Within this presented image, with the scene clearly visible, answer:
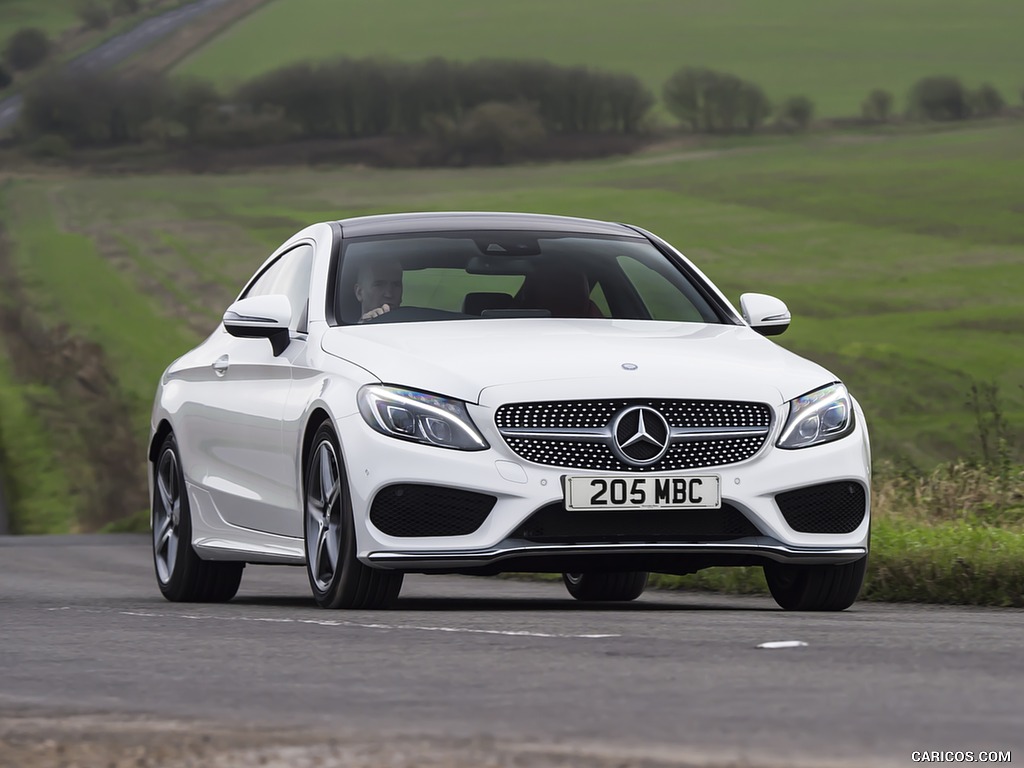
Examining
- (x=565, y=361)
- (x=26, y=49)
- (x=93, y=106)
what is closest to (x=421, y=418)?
(x=565, y=361)

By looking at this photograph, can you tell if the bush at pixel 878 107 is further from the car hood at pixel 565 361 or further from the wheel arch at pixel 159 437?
the car hood at pixel 565 361

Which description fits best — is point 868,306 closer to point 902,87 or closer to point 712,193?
point 712,193

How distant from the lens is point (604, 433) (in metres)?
8.70

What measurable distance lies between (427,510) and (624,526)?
0.73 m

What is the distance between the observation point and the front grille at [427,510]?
870 centimetres

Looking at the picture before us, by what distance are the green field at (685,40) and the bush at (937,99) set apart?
306 mm

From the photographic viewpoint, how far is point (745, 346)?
31.3ft

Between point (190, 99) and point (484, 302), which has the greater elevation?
point (484, 302)

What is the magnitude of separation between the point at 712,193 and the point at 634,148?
5875 mm

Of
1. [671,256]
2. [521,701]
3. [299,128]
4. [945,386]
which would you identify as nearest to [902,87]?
[299,128]

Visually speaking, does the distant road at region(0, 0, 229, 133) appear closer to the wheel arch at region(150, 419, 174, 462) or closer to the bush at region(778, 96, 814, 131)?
the bush at region(778, 96, 814, 131)

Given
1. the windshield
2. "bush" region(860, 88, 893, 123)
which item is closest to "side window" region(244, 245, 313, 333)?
the windshield

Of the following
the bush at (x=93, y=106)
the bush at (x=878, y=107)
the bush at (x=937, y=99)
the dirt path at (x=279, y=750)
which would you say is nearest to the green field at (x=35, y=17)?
the bush at (x=93, y=106)

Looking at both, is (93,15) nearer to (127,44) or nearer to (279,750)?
(127,44)
